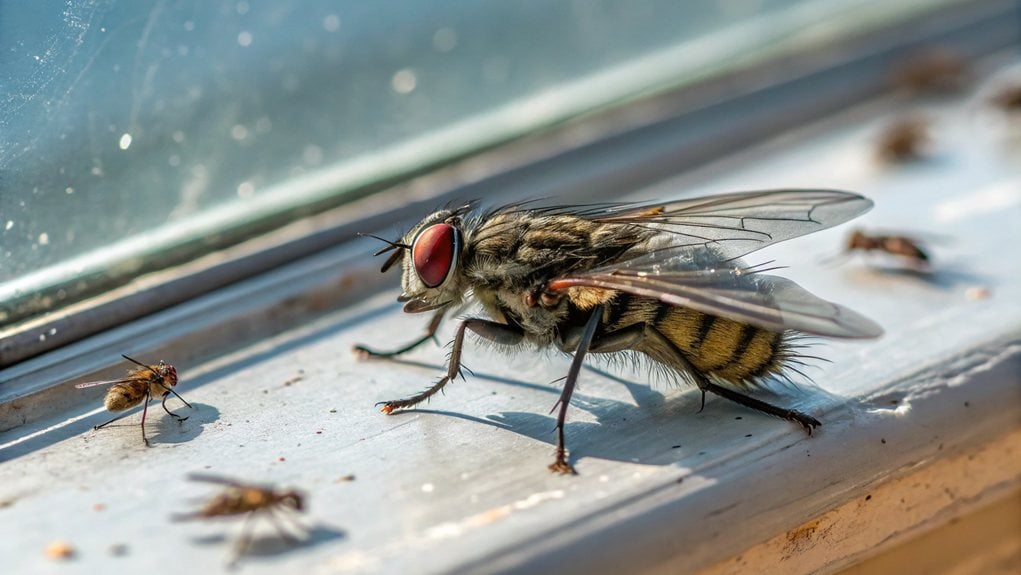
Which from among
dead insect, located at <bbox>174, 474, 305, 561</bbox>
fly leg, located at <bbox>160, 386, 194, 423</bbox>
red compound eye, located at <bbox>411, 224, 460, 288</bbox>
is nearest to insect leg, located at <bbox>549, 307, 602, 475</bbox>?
red compound eye, located at <bbox>411, 224, 460, 288</bbox>

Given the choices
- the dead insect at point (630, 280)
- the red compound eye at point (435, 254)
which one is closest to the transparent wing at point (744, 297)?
the dead insect at point (630, 280)

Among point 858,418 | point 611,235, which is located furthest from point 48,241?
point 858,418

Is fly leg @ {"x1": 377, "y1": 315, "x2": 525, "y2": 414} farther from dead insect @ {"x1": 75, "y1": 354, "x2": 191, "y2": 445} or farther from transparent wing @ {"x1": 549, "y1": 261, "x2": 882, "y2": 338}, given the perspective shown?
dead insect @ {"x1": 75, "y1": 354, "x2": 191, "y2": 445}

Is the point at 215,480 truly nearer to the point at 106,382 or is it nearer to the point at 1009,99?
the point at 106,382

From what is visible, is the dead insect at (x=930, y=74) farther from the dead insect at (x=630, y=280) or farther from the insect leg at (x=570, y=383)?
the insect leg at (x=570, y=383)

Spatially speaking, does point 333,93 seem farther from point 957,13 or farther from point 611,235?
point 957,13
